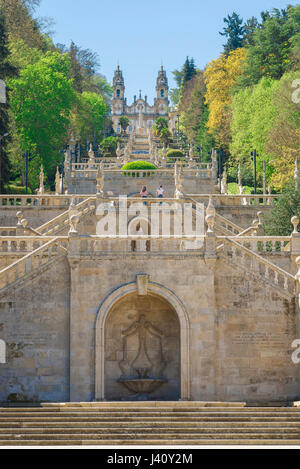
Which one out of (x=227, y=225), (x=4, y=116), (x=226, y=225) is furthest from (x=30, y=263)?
(x=4, y=116)

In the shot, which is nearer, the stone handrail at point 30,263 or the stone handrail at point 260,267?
the stone handrail at point 30,263

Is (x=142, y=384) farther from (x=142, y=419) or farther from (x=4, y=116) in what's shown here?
(x=4, y=116)

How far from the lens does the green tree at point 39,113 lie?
219ft

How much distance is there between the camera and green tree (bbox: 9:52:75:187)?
66875 mm

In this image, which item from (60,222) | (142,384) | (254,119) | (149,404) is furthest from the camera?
(254,119)

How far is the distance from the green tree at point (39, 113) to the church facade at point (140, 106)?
109244mm

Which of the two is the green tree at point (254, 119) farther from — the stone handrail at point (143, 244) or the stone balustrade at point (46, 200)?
the stone handrail at point (143, 244)

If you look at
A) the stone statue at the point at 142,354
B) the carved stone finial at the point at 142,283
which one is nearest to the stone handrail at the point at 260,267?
the carved stone finial at the point at 142,283

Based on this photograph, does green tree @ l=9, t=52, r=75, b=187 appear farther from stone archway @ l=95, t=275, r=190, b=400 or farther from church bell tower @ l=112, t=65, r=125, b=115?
church bell tower @ l=112, t=65, r=125, b=115

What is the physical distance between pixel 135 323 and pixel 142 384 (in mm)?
2191

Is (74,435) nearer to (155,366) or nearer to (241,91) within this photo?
(155,366)

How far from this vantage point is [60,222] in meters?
37.2

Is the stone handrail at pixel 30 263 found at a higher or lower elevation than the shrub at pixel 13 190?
lower

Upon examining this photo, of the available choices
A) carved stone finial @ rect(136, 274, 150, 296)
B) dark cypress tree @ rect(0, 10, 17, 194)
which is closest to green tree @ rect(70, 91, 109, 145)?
dark cypress tree @ rect(0, 10, 17, 194)
